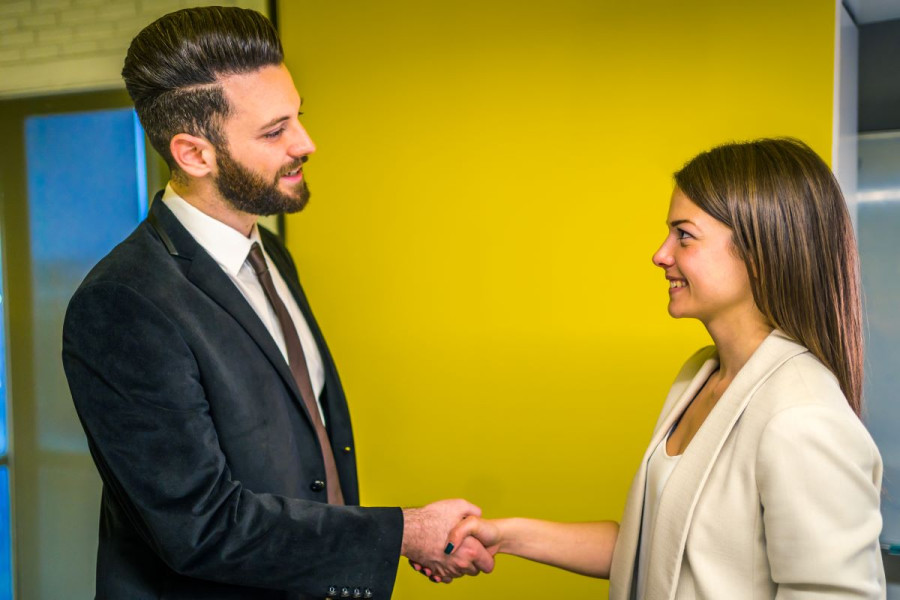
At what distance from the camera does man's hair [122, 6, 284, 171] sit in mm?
1942

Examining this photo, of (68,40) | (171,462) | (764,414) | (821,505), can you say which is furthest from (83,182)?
(821,505)

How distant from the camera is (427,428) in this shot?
3.13 m

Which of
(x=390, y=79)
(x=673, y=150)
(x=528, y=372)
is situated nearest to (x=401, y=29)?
(x=390, y=79)

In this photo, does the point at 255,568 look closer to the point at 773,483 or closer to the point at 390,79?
the point at 773,483

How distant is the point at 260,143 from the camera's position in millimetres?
2037

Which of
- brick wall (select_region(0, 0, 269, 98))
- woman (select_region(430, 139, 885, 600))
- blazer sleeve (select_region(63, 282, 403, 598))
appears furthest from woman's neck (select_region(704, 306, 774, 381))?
brick wall (select_region(0, 0, 269, 98))

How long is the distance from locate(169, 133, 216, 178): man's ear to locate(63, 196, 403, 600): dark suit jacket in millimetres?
120

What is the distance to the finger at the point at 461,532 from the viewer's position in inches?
80.5

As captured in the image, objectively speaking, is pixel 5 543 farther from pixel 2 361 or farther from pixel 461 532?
pixel 461 532

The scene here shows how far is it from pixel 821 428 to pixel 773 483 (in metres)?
0.13

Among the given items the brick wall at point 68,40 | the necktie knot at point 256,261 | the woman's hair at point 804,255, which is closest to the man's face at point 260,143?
the necktie knot at point 256,261

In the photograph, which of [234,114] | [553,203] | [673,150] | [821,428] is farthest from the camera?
[553,203]

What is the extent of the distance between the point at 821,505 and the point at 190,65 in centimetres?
166

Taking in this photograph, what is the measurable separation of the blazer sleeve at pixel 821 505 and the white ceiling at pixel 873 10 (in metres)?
1.62
